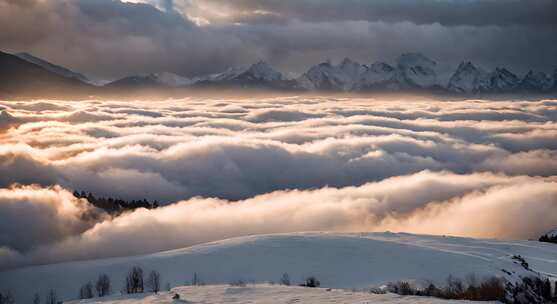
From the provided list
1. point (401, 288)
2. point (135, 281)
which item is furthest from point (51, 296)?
point (401, 288)

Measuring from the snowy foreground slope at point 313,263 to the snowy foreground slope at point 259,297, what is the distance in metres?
45.3

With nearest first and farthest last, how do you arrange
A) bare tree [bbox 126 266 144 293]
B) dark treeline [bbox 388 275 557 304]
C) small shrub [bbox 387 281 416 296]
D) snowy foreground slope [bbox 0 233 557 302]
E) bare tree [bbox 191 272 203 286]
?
dark treeline [bbox 388 275 557 304]
small shrub [bbox 387 281 416 296]
bare tree [bbox 126 266 144 293]
bare tree [bbox 191 272 203 286]
snowy foreground slope [bbox 0 233 557 302]

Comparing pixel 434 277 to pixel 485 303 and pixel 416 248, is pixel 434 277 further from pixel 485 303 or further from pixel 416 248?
pixel 485 303

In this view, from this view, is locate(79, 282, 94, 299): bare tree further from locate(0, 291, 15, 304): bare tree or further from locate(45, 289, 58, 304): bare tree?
locate(0, 291, 15, 304): bare tree

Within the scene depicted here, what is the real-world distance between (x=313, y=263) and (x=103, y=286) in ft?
167

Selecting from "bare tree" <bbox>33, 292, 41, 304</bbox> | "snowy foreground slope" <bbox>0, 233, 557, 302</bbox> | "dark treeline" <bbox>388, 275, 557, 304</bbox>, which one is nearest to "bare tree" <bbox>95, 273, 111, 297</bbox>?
"snowy foreground slope" <bbox>0, 233, 557, 302</bbox>

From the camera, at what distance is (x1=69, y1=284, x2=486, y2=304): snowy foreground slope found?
74.9 m

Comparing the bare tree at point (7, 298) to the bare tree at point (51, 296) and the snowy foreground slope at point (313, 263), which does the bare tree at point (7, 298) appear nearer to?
the snowy foreground slope at point (313, 263)

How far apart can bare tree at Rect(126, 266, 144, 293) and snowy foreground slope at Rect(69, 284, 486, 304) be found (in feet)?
127

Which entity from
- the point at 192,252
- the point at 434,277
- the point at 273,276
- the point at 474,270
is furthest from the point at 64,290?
the point at 474,270

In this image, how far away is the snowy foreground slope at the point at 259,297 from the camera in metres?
74.9

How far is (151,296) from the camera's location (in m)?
82.4

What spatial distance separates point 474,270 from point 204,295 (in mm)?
81477

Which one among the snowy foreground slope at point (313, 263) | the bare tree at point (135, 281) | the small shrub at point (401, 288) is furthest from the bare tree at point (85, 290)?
the small shrub at point (401, 288)
